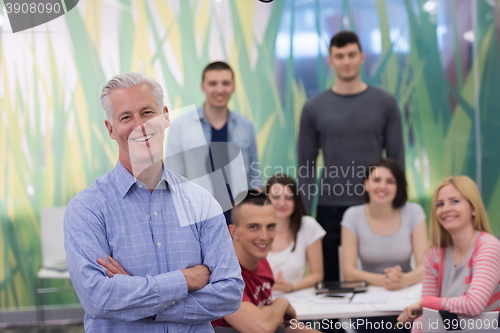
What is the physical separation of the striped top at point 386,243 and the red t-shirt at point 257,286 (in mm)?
902

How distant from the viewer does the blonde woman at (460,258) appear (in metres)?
2.27

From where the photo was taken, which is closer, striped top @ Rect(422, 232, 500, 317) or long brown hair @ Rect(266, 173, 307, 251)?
striped top @ Rect(422, 232, 500, 317)

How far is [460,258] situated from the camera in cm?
242

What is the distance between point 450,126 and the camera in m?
4.31

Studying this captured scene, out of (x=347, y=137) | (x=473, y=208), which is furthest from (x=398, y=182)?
(x=473, y=208)

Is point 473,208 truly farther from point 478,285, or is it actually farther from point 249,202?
point 249,202

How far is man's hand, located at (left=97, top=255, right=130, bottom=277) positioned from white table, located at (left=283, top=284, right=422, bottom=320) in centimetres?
112

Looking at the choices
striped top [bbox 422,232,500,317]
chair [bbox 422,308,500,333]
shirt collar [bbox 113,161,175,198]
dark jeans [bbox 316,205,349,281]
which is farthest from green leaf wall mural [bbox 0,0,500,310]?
shirt collar [bbox 113,161,175,198]

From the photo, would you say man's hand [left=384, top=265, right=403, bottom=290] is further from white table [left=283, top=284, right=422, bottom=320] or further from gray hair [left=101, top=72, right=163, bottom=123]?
gray hair [left=101, top=72, right=163, bottom=123]

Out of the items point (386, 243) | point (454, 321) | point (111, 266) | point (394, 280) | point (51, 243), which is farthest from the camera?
point (51, 243)

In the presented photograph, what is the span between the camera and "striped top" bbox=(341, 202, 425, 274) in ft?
9.94

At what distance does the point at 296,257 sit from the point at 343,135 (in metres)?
0.96

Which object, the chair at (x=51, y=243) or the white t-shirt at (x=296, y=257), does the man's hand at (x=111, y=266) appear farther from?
the chair at (x=51, y=243)

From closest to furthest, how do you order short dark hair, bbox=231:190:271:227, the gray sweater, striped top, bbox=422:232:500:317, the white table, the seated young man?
the seated young man < striped top, bbox=422:232:500:317 < the white table < short dark hair, bbox=231:190:271:227 < the gray sweater
